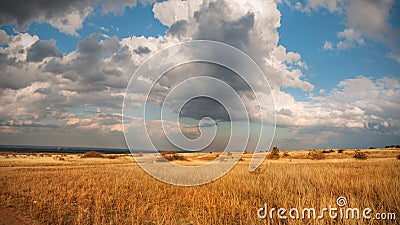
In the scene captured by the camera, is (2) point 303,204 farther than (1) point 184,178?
No

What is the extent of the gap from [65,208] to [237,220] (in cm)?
654

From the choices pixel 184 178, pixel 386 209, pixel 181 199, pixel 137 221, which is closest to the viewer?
pixel 137 221

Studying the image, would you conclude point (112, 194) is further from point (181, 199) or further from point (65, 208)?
point (181, 199)

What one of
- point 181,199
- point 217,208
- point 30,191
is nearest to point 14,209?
point 30,191

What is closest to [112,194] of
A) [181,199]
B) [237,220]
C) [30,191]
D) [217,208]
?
[181,199]

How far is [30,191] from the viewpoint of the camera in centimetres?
1332

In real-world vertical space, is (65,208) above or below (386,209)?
below

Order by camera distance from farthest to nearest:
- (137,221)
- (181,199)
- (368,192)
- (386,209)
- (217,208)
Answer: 1. (181,199)
2. (368,192)
3. (217,208)
4. (386,209)
5. (137,221)

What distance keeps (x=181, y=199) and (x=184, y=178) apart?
243 inches

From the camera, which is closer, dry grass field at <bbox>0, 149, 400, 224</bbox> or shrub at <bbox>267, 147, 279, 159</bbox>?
dry grass field at <bbox>0, 149, 400, 224</bbox>

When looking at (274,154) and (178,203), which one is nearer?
(178,203)

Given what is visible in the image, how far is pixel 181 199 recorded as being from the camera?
11.3 metres

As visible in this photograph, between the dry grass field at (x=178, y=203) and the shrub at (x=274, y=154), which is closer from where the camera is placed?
the dry grass field at (x=178, y=203)

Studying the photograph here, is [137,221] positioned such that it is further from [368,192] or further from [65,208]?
[368,192]
